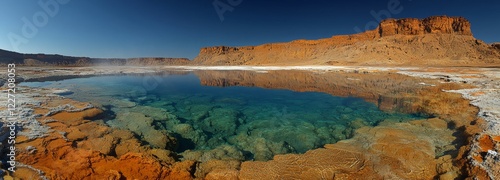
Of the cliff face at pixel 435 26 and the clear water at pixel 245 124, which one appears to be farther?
the cliff face at pixel 435 26

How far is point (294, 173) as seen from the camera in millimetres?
4258

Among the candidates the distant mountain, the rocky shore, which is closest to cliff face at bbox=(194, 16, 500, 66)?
the distant mountain

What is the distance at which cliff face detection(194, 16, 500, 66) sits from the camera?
2328 inches

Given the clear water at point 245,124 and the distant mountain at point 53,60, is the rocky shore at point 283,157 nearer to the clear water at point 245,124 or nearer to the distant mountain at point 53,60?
the clear water at point 245,124

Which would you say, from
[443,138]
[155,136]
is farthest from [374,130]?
[155,136]

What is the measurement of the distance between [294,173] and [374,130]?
10.7 ft

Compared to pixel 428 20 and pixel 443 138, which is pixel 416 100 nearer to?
pixel 443 138

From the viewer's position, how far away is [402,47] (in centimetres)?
6788

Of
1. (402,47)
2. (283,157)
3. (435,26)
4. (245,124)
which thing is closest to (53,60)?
(245,124)

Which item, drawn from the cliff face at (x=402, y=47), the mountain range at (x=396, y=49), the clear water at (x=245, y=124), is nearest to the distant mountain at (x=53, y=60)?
the mountain range at (x=396, y=49)

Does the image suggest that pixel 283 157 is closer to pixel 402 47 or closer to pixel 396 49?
pixel 396 49

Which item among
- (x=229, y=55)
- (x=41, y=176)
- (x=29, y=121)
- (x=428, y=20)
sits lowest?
(x=41, y=176)

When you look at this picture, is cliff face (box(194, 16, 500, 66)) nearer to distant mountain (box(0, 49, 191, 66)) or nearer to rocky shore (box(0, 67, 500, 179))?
distant mountain (box(0, 49, 191, 66))

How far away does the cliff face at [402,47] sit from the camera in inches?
2328
